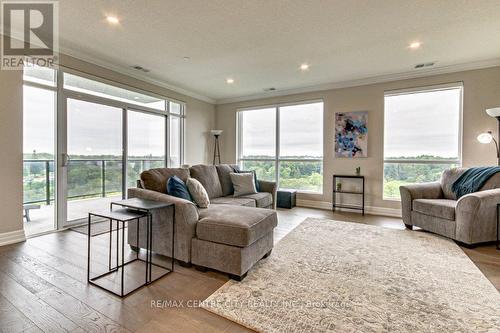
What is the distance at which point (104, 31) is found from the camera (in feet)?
9.41

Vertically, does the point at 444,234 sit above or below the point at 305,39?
below

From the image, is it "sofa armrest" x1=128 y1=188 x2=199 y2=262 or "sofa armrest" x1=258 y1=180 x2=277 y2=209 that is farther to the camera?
"sofa armrest" x1=258 y1=180 x2=277 y2=209

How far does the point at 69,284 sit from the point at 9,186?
1.90 metres

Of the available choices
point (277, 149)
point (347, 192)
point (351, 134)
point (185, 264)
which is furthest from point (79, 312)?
point (351, 134)

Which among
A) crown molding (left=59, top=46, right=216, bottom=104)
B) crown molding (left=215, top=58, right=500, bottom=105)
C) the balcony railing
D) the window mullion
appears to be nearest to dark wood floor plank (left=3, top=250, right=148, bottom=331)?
the balcony railing

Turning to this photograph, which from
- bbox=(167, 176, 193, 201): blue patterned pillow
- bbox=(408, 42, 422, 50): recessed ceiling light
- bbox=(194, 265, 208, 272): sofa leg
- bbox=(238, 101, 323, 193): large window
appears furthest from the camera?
bbox=(238, 101, 323, 193): large window

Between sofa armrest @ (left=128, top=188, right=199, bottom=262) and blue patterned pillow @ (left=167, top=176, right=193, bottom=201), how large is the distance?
9.5 inches

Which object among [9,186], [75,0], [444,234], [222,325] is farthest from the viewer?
[444,234]

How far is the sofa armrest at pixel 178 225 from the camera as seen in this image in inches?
85.8

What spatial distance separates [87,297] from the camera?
1.77m

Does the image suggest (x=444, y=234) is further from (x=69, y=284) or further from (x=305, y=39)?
(x=69, y=284)

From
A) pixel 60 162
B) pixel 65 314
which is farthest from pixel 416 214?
pixel 60 162

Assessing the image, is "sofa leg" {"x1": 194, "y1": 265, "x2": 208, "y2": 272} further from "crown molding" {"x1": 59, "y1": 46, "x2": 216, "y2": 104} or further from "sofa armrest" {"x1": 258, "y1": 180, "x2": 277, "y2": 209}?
"crown molding" {"x1": 59, "y1": 46, "x2": 216, "y2": 104}

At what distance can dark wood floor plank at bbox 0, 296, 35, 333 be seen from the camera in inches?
56.4
